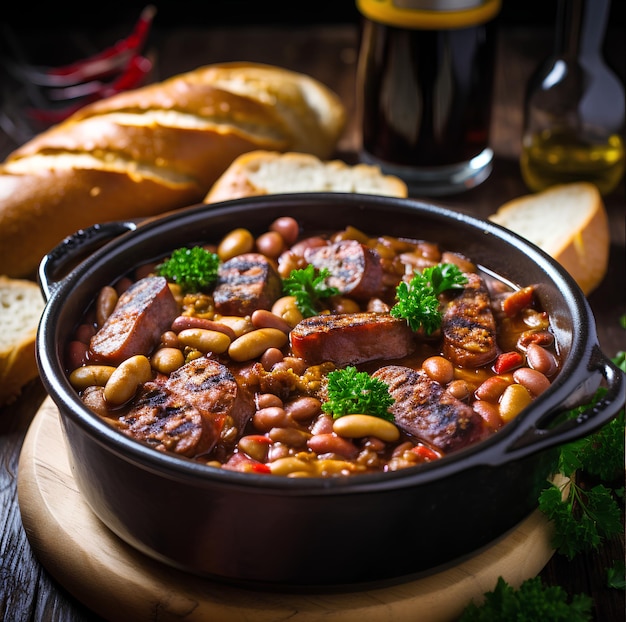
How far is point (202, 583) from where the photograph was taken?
264cm

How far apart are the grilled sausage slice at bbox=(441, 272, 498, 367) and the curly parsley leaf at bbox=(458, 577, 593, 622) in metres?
0.73

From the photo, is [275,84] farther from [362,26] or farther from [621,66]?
[621,66]

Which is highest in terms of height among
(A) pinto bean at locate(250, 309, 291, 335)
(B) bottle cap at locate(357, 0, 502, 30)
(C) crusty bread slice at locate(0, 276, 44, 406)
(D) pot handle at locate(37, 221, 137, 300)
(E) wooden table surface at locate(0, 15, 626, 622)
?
(B) bottle cap at locate(357, 0, 502, 30)

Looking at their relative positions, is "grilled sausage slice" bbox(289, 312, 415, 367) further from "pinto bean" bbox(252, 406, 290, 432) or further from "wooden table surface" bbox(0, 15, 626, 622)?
"wooden table surface" bbox(0, 15, 626, 622)

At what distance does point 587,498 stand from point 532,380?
0.53m

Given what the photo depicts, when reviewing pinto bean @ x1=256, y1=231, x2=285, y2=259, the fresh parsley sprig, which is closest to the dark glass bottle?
pinto bean @ x1=256, y1=231, x2=285, y2=259

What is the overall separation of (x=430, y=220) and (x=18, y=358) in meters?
1.78

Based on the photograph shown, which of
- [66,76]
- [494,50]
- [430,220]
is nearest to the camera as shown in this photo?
[430,220]

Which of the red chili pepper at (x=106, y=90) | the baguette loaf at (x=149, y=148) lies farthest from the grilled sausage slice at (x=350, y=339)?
the red chili pepper at (x=106, y=90)

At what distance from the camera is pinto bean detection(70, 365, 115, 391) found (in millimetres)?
2822

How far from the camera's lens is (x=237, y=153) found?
5051 millimetres

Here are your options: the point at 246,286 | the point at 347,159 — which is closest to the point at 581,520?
the point at 246,286

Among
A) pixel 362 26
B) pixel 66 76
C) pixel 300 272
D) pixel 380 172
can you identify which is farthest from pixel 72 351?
pixel 66 76

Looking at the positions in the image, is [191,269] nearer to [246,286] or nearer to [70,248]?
[246,286]
